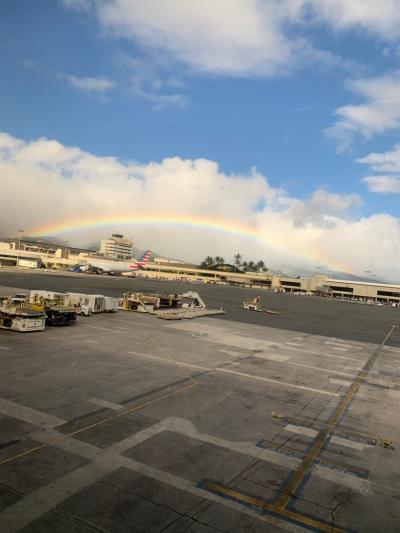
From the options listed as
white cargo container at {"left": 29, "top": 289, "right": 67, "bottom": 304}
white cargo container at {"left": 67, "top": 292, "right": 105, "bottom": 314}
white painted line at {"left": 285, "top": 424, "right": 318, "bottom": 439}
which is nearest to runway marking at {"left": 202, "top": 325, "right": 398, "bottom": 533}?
white painted line at {"left": 285, "top": 424, "right": 318, "bottom": 439}

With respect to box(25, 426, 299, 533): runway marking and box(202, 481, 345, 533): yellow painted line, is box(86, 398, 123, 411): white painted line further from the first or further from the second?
box(202, 481, 345, 533): yellow painted line

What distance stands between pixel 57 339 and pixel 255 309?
165 ft

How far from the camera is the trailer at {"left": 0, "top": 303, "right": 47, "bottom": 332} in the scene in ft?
104

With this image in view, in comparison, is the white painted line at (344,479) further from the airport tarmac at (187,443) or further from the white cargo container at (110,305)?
the white cargo container at (110,305)

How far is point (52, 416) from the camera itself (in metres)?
15.4

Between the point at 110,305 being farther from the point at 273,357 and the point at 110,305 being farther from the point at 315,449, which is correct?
the point at 315,449

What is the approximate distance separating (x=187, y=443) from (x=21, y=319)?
865 inches

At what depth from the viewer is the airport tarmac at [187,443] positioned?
32.9 feet

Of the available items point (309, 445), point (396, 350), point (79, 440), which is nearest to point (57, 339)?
point (79, 440)

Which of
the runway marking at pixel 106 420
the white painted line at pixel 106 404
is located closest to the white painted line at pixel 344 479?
the runway marking at pixel 106 420

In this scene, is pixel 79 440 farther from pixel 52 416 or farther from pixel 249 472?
pixel 249 472

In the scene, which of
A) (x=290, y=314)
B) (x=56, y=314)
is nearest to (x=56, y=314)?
(x=56, y=314)

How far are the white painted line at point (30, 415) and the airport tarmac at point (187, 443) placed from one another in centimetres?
7

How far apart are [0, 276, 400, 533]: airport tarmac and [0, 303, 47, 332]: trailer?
2767mm
